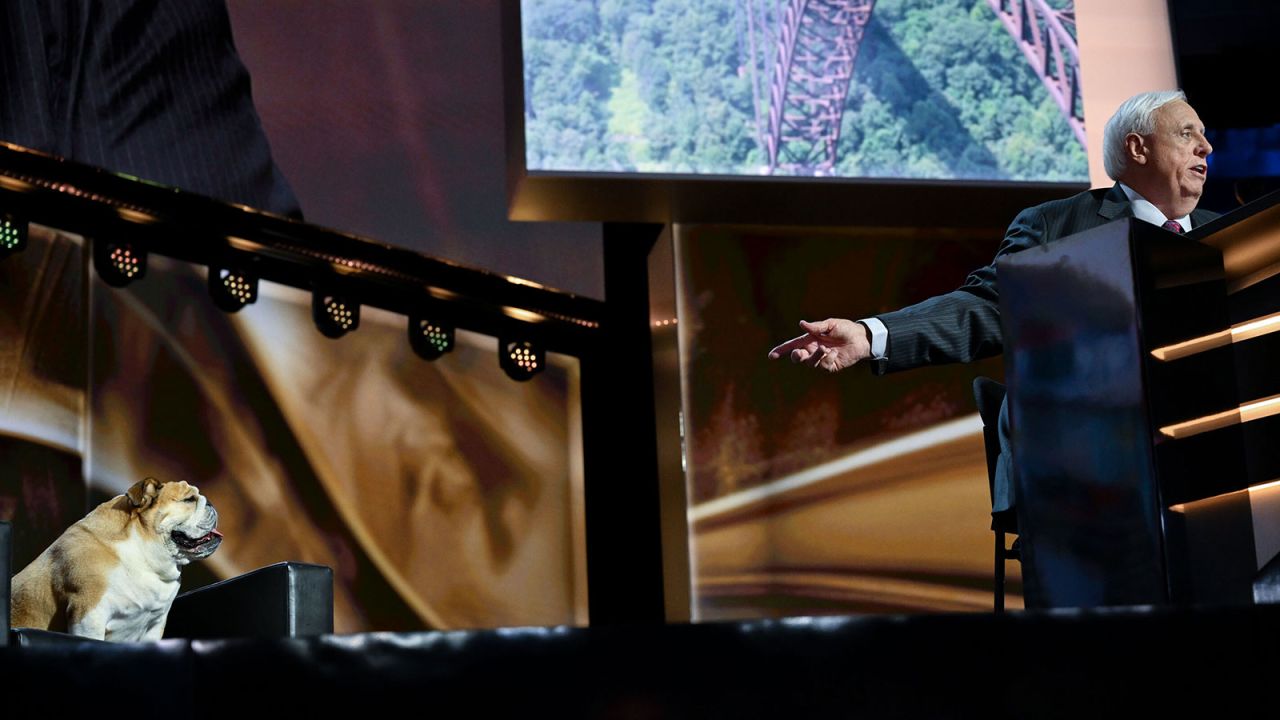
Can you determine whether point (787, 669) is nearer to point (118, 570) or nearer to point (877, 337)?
point (877, 337)

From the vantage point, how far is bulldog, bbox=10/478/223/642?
3.05m

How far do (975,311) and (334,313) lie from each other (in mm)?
3754

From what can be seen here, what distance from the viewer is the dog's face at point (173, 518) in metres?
3.26

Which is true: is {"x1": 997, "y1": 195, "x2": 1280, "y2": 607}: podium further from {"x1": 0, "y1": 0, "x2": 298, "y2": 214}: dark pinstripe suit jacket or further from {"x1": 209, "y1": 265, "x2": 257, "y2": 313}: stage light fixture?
{"x1": 209, "y1": 265, "x2": 257, "y2": 313}: stage light fixture

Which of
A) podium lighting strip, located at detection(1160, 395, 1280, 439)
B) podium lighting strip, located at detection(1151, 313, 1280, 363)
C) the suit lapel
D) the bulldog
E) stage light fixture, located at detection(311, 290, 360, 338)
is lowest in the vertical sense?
the bulldog

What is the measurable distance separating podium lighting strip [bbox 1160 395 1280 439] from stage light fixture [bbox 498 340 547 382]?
4.32m

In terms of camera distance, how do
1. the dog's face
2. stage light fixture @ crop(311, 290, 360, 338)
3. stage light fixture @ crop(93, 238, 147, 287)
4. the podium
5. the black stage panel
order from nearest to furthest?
the black stage panel < the podium < the dog's face < stage light fixture @ crop(93, 238, 147, 287) < stage light fixture @ crop(311, 290, 360, 338)

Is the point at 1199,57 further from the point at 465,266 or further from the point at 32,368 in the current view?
the point at 32,368

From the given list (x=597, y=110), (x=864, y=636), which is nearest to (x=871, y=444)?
(x=597, y=110)

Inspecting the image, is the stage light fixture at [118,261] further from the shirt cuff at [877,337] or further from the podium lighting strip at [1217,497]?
the podium lighting strip at [1217,497]

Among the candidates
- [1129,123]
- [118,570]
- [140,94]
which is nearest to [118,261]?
[140,94]

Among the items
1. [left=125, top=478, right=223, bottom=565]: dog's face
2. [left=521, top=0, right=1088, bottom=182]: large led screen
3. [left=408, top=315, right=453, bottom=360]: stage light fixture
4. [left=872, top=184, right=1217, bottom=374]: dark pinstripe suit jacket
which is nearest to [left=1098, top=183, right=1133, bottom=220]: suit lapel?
[left=872, top=184, right=1217, bottom=374]: dark pinstripe suit jacket

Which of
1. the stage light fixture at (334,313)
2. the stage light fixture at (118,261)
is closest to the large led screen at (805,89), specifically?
the stage light fixture at (334,313)

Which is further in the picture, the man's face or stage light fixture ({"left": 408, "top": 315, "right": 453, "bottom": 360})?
stage light fixture ({"left": 408, "top": 315, "right": 453, "bottom": 360})
